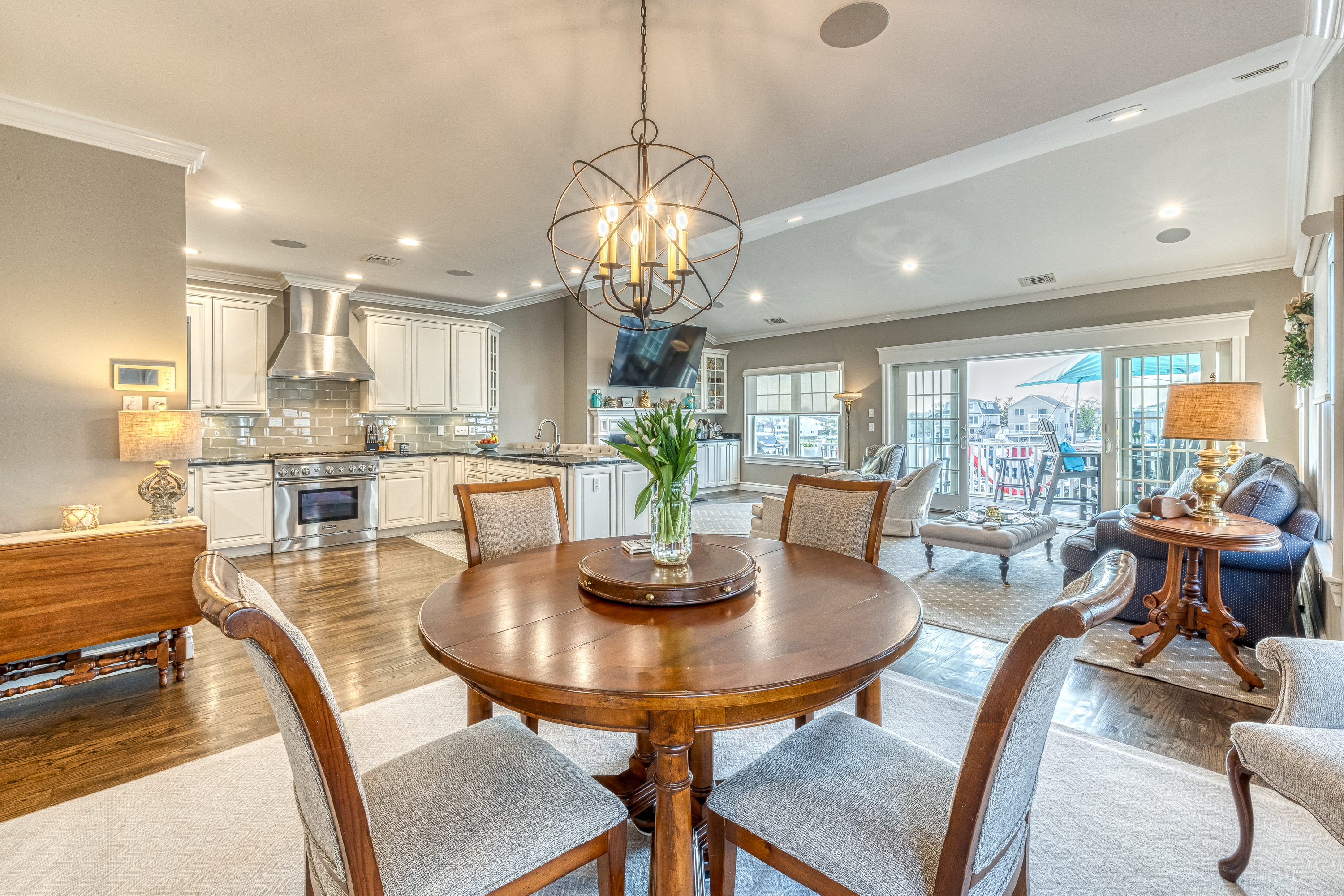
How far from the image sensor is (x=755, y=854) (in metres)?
1.08

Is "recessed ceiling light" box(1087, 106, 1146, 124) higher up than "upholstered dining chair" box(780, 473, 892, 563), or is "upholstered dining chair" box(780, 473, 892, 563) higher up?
"recessed ceiling light" box(1087, 106, 1146, 124)

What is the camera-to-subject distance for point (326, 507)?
17.4 feet

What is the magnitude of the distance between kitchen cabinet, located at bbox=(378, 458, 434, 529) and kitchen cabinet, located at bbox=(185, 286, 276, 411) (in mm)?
1235

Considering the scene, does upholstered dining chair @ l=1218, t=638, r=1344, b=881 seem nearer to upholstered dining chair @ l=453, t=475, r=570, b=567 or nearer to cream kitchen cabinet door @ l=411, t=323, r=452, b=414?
upholstered dining chair @ l=453, t=475, r=570, b=567

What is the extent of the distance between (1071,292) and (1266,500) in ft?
12.1

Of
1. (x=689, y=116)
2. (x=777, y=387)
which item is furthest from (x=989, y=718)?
(x=777, y=387)

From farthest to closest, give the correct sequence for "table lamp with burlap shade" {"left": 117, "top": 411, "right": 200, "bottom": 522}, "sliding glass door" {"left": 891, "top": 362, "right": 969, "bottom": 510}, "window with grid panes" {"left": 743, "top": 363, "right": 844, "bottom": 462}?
"window with grid panes" {"left": 743, "top": 363, "right": 844, "bottom": 462}
"sliding glass door" {"left": 891, "top": 362, "right": 969, "bottom": 510}
"table lamp with burlap shade" {"left": 117, "top": 411, "right": 200, "bottom": 522}

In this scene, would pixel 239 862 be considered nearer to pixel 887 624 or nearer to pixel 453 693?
pixel 453 693

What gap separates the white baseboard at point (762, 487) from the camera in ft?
28.3

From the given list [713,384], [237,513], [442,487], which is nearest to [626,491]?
[442,487]

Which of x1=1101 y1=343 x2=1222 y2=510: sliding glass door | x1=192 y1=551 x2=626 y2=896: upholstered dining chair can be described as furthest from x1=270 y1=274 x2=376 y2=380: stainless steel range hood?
x1=1101 y1=343 x2=1222 y2=510: sliding glass door

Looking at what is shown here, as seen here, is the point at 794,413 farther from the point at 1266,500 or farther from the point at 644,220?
the point at 644,220

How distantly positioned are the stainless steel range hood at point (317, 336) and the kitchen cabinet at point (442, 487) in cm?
111

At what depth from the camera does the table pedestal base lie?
262 cm
